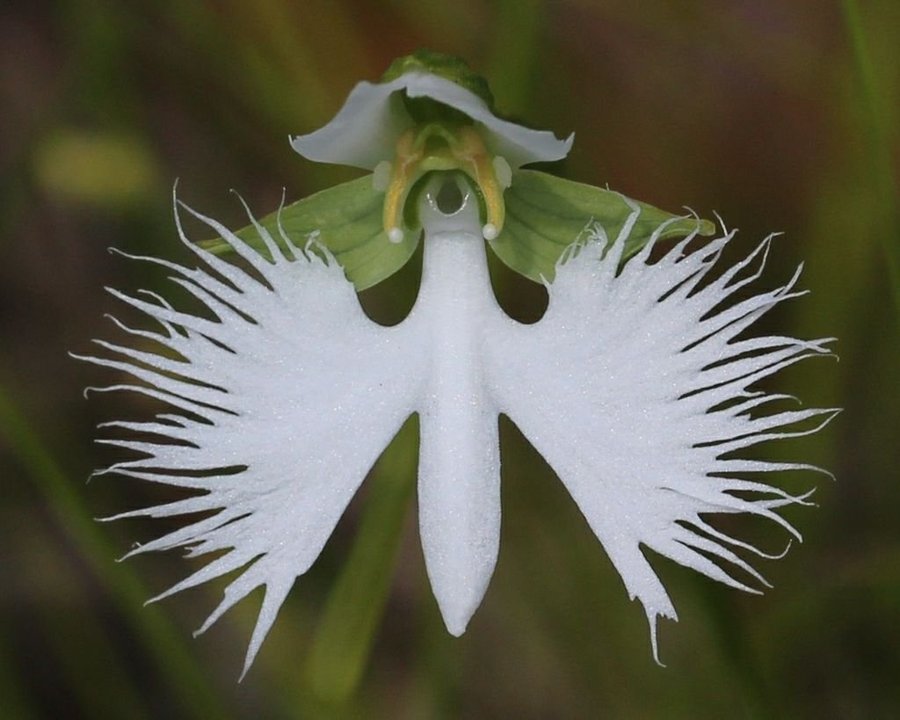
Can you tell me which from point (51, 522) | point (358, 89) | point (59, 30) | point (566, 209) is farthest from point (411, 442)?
point (59, 30)

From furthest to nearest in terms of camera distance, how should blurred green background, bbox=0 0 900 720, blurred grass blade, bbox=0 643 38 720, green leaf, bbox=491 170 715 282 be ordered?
blurred green background, bbox=0 0 900 720, blurred grass blade, bbox=0 643 38 720, green leaf, bbox=491 170 715 282

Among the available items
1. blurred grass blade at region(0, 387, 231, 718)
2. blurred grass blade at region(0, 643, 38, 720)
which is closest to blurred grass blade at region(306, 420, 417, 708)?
blurred grass blade at region(0, 387, 231, 718)

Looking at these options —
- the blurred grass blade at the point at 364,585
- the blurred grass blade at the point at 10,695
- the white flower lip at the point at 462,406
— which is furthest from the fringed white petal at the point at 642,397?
the blurred grass blade at the point at 10,695

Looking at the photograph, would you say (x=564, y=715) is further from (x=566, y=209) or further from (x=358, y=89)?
(x=358, y=89)

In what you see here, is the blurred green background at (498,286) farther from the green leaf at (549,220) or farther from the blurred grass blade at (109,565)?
the green leaf at (549,220)

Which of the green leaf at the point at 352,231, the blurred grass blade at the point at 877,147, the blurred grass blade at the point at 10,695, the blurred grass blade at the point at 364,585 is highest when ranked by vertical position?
the blurred grass blade at the point at 877,147

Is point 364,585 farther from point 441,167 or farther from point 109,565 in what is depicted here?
point 441,167

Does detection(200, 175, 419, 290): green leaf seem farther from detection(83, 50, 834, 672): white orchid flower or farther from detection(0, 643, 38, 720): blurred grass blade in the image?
detection(0, 643, 38, 720): blurred grass blade
